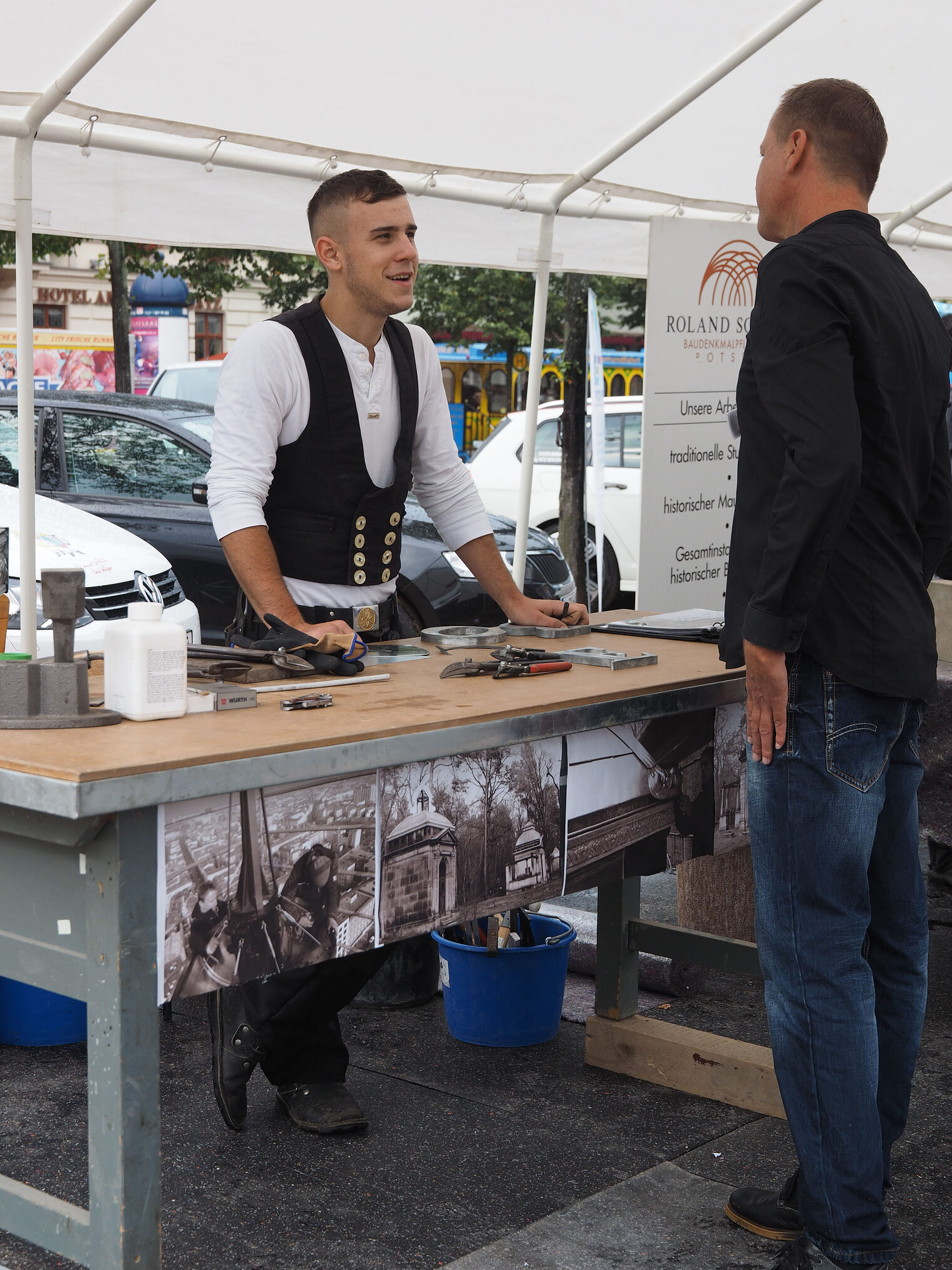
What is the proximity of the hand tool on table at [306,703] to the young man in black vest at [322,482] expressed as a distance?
0.60m

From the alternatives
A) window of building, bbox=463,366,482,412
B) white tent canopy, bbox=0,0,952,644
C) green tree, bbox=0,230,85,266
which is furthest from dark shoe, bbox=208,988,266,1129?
window of building, bbox=463,366,482,412

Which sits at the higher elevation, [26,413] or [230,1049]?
[26,413]

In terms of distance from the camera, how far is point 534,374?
535 centimetres

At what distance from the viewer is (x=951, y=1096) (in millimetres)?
3344

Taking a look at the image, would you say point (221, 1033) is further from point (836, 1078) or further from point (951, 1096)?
point (951, 1096)

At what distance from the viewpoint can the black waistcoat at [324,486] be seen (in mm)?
3098

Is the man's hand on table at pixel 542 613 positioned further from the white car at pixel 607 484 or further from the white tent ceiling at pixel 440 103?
the white car at pixel 607 484

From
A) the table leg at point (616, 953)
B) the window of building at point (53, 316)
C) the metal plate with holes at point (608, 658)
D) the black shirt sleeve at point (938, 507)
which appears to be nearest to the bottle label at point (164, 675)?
the metal plate with holes at point (608, 658)

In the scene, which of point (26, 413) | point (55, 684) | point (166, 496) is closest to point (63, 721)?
point (55, 684)

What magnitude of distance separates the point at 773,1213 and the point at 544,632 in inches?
52.5

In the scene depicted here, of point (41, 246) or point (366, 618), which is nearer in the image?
point (366, 618)

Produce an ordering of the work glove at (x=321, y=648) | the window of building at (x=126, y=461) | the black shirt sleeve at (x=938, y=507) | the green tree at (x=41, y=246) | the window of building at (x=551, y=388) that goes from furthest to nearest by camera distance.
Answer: the window of building at (x=551, y=388), the green tree at (x=41, y=246), the window of building at (x=126, y=461), the work glove at (x=321, y=648), the black shirt sleeve at (x=938, y=507)

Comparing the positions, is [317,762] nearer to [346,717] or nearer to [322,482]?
[346,717]

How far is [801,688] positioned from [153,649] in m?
1.03
